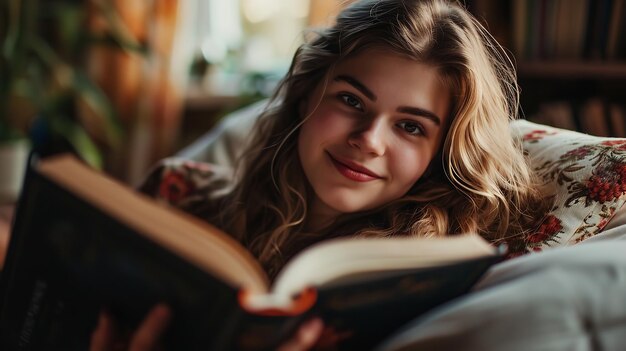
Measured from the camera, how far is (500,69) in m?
1.18

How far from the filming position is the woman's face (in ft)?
3.39

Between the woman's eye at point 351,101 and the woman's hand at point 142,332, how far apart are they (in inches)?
19.2

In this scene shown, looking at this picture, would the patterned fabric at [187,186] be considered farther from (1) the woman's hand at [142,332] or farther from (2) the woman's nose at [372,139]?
(1) the woman's hand at [142,332]

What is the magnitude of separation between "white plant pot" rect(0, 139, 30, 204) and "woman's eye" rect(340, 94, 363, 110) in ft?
5.10

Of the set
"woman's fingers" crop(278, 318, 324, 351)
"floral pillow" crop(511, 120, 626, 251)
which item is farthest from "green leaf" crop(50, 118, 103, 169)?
"woman's fingers" crop(278, 318, 324, 351)

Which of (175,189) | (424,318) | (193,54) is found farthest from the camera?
(193,54)

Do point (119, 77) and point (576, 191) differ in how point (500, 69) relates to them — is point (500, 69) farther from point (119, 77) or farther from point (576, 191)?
point (119, 77)

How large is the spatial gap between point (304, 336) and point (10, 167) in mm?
1898

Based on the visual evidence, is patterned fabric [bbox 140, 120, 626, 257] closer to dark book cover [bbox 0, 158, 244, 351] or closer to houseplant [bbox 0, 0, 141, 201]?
dark book cover [bbox 0, 158, 244, 351]

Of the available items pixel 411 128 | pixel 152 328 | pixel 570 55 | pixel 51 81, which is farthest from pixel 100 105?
pixel 152 328

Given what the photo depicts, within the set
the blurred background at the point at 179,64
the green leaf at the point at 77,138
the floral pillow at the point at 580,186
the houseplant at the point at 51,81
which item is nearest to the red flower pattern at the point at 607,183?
the floral pillow at the point at 580,186

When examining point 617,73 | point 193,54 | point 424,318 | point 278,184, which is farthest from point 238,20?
point 424,318

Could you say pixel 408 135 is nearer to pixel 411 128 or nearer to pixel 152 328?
pixel 411 128

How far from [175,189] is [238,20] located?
→ 196 centimetres
